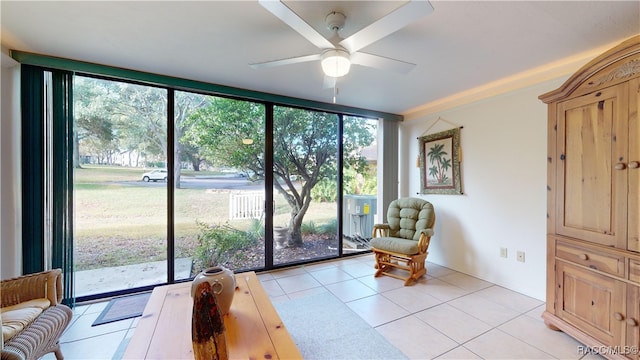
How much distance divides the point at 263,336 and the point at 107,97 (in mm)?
2789

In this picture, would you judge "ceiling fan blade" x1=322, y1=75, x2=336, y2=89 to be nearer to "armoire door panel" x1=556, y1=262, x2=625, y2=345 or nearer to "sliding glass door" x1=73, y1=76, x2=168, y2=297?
"sliding glass door" x1=73, y1=76, x2=168, y2=297

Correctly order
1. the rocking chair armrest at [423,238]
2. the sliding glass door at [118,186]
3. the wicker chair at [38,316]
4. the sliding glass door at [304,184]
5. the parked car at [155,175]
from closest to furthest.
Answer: the wicker chair at [38,316]
the sliding glass door at [118,186]
the parked car at [155,175]
the rocking chair armrest at [423,238]
the sliding glass door at [304,184]

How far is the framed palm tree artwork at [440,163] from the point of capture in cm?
337

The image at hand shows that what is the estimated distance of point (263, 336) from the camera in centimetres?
130

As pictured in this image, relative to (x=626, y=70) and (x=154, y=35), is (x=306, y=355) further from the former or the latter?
(x=626, y=70)

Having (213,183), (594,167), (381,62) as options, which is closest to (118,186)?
(213,183)

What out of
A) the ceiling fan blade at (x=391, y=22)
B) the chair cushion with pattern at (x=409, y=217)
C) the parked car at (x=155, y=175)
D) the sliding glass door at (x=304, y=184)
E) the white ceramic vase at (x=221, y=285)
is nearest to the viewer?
the ceiling fan blade at (x=391, y=22)

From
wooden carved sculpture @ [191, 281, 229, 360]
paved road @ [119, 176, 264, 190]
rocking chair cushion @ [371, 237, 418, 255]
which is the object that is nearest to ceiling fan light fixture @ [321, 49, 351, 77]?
wooden carved sculpture @ [191, 281, 229, 360]

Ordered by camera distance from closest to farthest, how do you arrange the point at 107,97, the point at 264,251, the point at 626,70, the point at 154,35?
the point at 626,70 → the point at 154,35 → the point at 107,97 → the point at 264,251

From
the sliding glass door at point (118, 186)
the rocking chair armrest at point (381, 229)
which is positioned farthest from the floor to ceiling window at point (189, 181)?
the rocking chair armrest at point (381, 229)

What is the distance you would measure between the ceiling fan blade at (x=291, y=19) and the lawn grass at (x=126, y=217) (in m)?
2.27

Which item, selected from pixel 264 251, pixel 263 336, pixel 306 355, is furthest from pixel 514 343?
pixel 264 251

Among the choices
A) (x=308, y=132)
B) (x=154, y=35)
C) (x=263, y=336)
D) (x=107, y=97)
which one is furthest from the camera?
(x=308, y=132)

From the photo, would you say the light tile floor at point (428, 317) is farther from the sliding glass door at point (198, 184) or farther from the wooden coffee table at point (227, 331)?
the wooden coffee table at point (227, 331)
